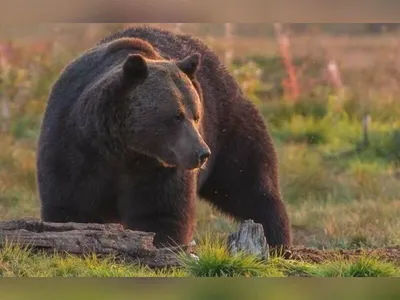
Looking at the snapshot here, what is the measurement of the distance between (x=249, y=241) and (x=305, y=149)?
414 cm

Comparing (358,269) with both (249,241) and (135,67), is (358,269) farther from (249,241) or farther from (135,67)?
(135,67)

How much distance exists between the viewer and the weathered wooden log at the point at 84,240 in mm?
4324

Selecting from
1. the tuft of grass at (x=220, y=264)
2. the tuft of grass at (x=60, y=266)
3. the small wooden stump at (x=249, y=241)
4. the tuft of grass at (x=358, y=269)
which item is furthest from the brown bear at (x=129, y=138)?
the tuft of grass at (x=358, y=269)

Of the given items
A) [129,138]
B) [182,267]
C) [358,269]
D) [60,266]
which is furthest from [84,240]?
[358,269]

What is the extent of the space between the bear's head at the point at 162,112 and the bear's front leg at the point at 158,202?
0.18 meters

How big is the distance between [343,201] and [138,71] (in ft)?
10.6

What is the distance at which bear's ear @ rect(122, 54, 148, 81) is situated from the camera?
4.61 metres

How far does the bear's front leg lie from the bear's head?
7.1 inches

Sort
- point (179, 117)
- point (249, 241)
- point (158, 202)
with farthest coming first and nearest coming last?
1. point (158, 202)
2. point (179, 117)
3. point (249, 241)

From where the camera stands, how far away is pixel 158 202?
494 cm

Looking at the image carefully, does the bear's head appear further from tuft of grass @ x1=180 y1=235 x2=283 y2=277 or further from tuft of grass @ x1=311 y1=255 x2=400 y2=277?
tuft of grass @ x1=311 y1=255 x2=400 y2=277

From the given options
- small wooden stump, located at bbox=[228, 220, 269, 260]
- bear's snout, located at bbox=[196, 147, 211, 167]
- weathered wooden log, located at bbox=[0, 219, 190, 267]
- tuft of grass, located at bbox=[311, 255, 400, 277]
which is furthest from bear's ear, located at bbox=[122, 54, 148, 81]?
tuft of grass, located at bbox=[311, 255, 400, 277]

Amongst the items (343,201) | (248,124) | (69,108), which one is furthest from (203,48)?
(343,201)

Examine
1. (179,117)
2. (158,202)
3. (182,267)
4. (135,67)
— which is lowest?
(182,267)
